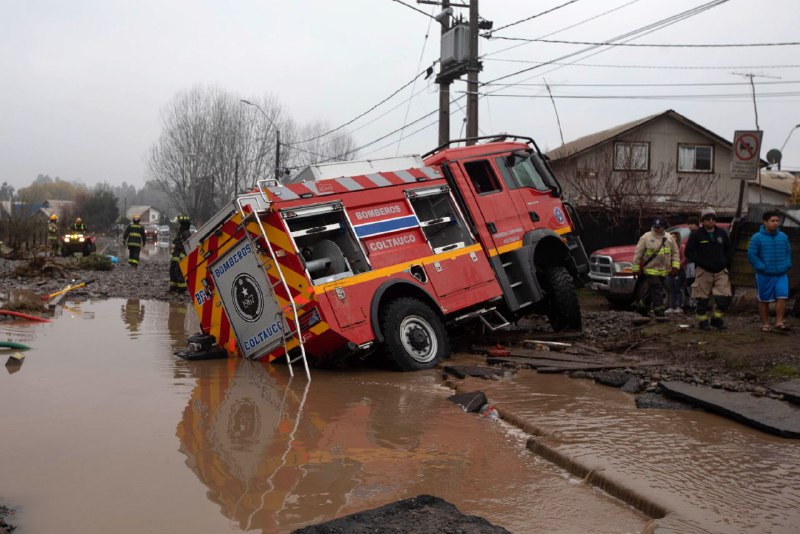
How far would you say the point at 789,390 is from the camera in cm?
682

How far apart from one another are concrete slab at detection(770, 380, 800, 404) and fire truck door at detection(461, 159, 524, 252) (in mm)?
3963

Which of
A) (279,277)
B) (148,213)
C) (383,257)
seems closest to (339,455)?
(279,277)

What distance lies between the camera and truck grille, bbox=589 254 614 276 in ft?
50.3

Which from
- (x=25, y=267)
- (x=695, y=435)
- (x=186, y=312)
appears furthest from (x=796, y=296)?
(x=25, y=267)

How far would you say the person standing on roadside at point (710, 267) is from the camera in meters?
10.4

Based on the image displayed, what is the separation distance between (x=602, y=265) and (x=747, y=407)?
371 inches

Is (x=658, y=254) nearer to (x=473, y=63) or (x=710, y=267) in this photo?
(x=710, y=267)

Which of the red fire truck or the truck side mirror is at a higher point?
the truck side mirror

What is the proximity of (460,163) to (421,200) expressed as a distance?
2.56 feet

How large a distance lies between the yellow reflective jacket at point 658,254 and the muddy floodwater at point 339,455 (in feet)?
14.9

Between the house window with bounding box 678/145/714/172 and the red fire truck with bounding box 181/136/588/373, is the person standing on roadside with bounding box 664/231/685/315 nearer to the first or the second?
the red fire truck with bounding box 181/136/588/373

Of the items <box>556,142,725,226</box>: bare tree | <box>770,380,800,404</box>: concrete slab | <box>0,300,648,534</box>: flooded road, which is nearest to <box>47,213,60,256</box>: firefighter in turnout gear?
<box>556,142,725,226</box>: bare tree

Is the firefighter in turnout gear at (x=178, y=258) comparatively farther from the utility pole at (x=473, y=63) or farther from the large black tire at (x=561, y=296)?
the large black tire at (x=561, y=296)

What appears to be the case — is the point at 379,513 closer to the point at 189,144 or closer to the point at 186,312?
the point at 186,312
